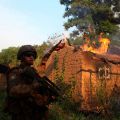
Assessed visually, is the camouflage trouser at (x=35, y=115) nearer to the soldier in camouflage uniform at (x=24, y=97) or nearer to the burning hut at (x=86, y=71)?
the soldier in camouflage uniform at (x=24, y=97)

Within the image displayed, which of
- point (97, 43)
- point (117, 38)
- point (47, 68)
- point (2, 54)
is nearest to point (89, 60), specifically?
point (47, 68)

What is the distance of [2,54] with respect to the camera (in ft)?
106

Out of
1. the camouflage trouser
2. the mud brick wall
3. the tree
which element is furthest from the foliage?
the camouflage trouser

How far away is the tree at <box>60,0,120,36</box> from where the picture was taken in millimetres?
27594

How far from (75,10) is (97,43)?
10.8 feet

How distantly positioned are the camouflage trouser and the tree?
78.6 feet

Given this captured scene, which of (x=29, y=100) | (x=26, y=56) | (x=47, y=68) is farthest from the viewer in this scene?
(x=47, y=68)

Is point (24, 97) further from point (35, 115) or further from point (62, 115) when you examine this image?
point (62, 115)

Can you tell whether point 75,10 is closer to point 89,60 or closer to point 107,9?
point 107,9

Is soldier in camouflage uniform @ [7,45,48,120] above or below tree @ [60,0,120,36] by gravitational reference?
below

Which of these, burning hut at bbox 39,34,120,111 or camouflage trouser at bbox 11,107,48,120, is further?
burning hut at bbox 39,34,120,111

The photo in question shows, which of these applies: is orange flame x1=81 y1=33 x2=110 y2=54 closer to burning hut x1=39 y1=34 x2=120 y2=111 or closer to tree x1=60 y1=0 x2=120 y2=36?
tree x1=60 y1=0 x2=120 y2=36

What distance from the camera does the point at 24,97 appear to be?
3469 mm

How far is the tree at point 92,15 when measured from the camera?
27.6 m
